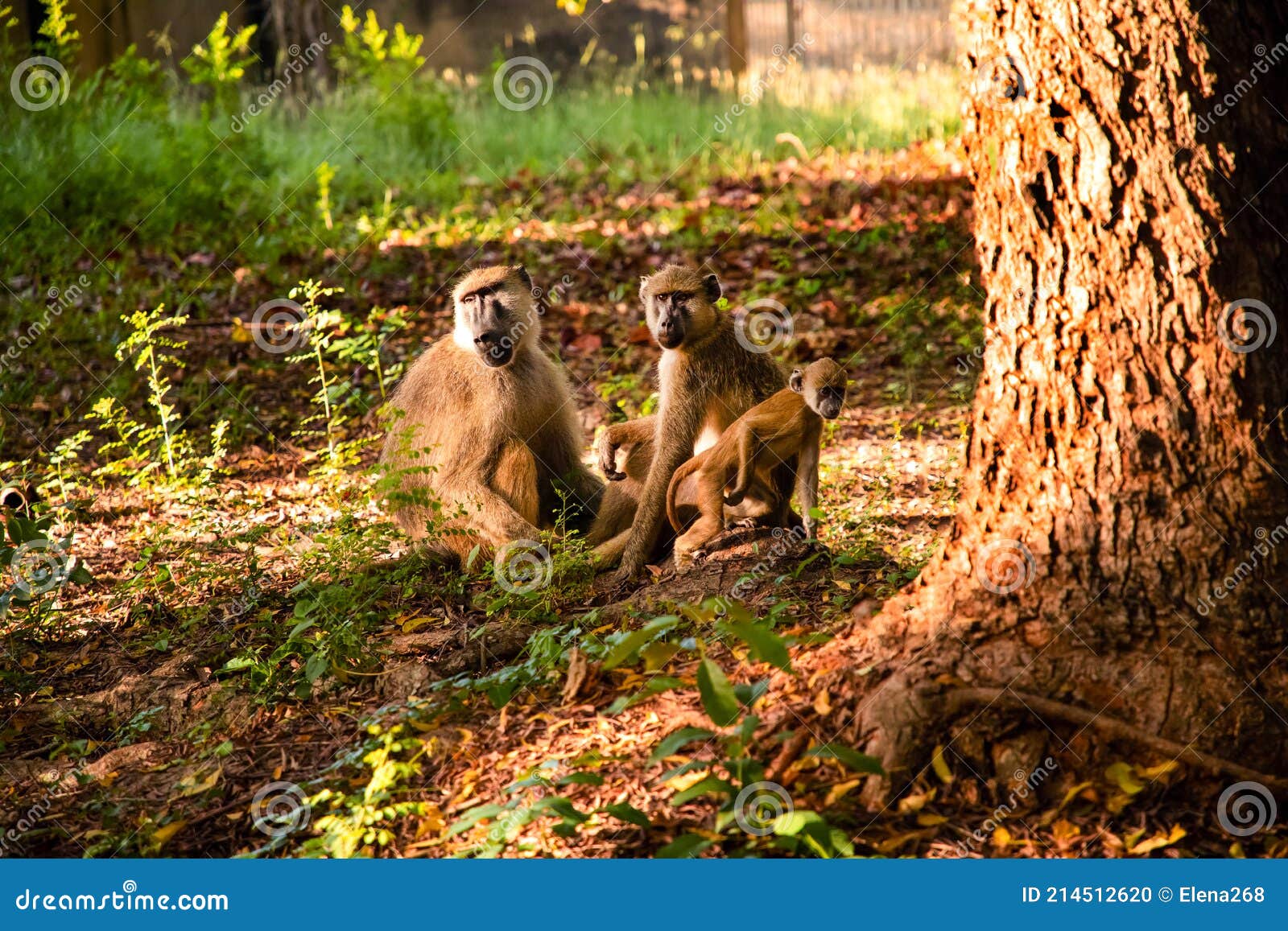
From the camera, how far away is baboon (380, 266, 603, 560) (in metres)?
5.66

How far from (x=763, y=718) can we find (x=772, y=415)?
1.70m

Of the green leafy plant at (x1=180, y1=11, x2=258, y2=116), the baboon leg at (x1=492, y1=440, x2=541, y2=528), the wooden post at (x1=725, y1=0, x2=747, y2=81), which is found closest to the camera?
the baboon leg at (x1=492, y1=440, x2=541, y2=528)

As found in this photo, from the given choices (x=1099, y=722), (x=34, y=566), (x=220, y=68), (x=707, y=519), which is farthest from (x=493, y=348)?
(x=220, y=68)

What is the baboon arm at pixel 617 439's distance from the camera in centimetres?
565

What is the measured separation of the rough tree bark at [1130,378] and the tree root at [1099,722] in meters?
0.01

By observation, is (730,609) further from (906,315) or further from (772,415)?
(906,315)

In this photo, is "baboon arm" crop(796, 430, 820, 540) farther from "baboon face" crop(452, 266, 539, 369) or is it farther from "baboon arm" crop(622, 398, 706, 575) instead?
"baboon face" crop(452, 266, 539, 369)

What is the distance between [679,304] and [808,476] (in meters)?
0.90

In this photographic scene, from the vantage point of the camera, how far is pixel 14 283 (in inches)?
372

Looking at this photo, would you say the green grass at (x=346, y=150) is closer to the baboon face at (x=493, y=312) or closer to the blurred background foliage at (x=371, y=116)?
the blurred background foliage at (x=371, y=116)

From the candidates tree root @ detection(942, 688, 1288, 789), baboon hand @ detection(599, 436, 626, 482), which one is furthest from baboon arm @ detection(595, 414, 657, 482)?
tree root @ detection(942, 688, 1288, 789)

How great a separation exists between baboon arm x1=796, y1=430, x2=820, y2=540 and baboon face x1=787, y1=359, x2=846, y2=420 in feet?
0.62

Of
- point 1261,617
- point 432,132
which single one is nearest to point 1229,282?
point 1261,617

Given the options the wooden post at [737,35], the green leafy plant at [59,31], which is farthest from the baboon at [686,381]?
the wooden post at [737,35]
